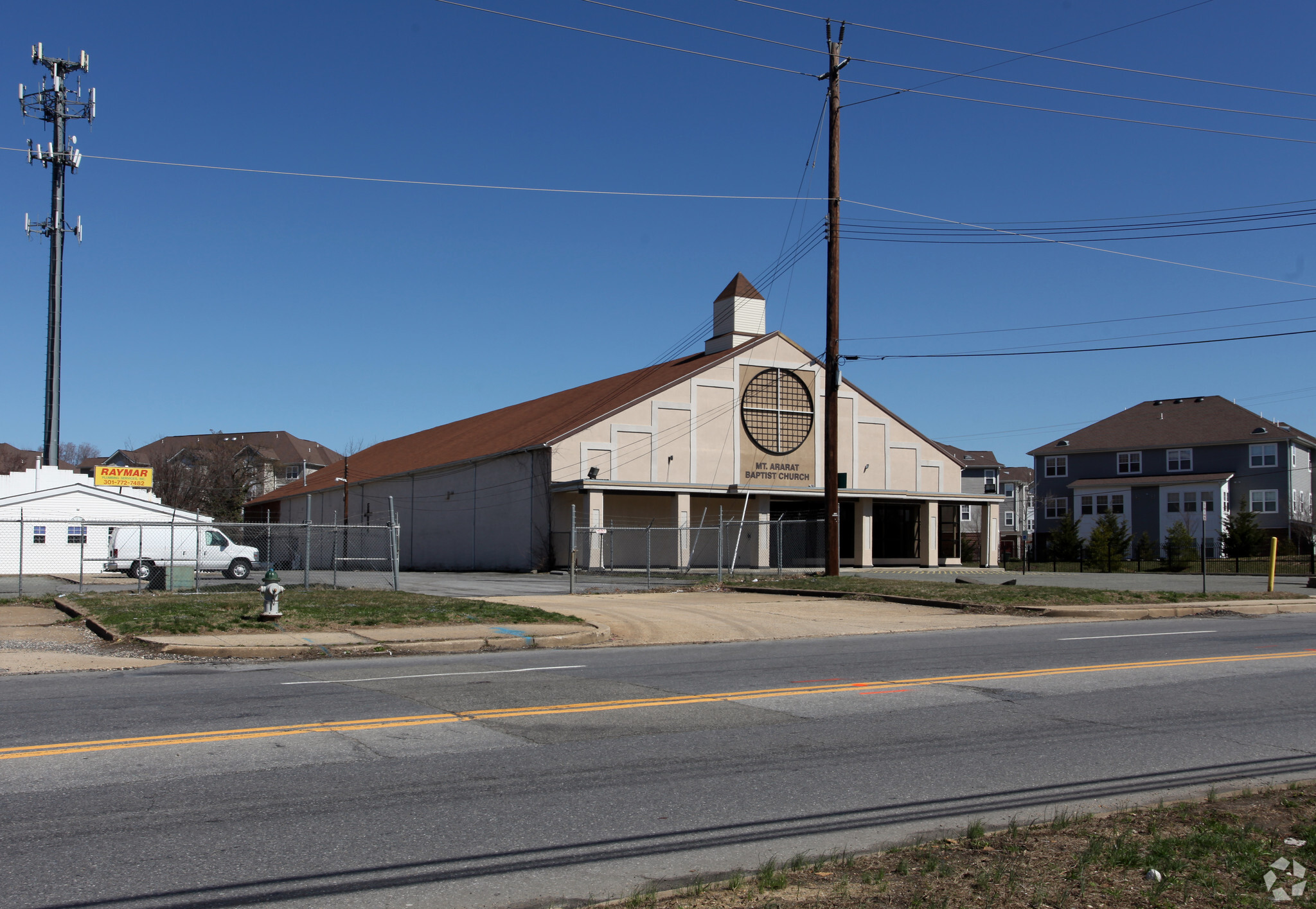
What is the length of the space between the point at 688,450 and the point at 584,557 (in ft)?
21.1

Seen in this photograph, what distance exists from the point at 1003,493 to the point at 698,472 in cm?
7485

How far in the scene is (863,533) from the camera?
152 feet

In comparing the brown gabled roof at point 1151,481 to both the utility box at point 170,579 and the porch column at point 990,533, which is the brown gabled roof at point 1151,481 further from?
the utility box at point 170,579

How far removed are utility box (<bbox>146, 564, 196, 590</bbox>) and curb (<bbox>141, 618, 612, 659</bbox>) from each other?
8230mm

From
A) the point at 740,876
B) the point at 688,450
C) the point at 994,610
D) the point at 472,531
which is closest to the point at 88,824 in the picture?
the point at 740,876

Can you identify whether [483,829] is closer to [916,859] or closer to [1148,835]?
[916,859]

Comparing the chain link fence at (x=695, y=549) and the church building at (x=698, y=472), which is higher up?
the church building at (x=698, y=472)

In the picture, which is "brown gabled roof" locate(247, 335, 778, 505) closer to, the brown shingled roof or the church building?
the church building

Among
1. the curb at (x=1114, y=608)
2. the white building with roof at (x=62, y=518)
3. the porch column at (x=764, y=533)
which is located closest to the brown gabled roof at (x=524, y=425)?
the porch column at (x=764, y=533)

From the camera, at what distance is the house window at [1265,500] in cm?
6350

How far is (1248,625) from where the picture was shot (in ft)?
61.2

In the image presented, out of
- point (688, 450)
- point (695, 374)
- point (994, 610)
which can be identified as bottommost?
point (994, 610)

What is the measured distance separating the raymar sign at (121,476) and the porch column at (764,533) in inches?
1071

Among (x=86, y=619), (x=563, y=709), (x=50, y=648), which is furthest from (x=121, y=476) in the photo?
(x=563, y=709)
